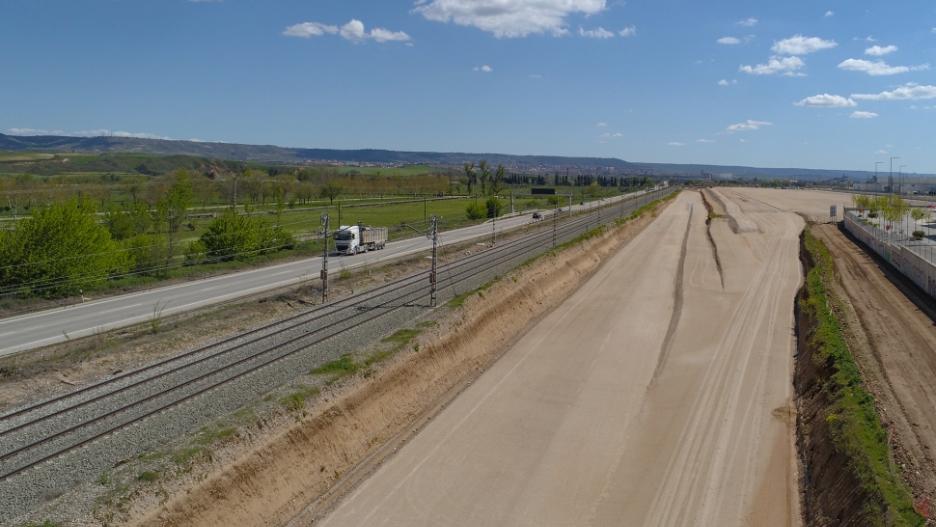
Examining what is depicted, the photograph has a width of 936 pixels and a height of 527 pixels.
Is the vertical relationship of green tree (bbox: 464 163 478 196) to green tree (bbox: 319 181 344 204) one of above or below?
above

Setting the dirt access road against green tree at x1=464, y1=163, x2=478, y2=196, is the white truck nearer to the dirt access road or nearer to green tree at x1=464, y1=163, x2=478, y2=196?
the dirt access road

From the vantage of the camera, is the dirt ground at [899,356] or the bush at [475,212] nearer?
the dirt ground at [899,356]

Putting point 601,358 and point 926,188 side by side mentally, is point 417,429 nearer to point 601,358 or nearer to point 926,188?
point 601,358

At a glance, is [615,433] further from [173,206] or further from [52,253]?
[173,206]

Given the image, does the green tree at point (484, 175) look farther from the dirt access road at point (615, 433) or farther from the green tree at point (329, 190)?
the dirt access road at point (615, 433)

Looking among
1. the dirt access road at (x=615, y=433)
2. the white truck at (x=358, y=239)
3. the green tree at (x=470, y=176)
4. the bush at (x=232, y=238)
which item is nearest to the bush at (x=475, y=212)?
the white truck at (x=358, y=239)

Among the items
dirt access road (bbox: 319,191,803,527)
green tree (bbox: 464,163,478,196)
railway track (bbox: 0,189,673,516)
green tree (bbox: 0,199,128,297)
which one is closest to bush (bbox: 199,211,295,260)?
green tree (bbox: 0,199,128,297)

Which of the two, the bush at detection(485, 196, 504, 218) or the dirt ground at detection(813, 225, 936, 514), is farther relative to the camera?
the bush at detection(485, 196, 504, 218)
